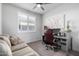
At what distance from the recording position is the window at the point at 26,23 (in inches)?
59.7

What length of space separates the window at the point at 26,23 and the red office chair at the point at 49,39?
1.08 feet

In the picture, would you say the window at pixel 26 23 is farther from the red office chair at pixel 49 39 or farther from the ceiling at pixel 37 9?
the red office chair at pixel 49 39

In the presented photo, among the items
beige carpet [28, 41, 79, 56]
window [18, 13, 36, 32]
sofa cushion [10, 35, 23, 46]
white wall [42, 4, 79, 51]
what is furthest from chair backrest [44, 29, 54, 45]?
sofa cushion [10, 35, 23, 46]

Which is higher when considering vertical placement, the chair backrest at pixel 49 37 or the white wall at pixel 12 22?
the white wall at pixel 12 22

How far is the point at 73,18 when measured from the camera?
4.91 ft

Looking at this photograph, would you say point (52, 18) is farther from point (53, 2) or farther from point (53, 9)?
point (53, 2)

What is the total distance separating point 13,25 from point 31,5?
20.8 inches

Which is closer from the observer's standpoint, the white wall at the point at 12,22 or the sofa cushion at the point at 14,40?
the white wall at the point at 12,22

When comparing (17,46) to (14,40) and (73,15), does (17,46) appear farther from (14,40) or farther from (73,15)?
(73,15)

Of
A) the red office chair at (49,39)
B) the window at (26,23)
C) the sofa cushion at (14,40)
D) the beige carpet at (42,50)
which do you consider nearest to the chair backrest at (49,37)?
the red office chair at (49,39)

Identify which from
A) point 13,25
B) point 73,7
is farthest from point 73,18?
point 13,25

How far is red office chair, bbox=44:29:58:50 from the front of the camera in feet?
5.39

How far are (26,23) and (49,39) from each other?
639mm

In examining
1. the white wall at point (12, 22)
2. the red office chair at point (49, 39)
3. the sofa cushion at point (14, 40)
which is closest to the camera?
the white wall at point (12, 22)
